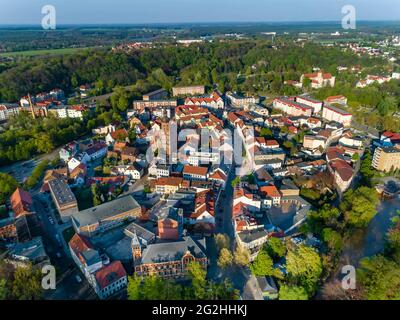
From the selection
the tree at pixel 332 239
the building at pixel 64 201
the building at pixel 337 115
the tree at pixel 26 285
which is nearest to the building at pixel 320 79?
the building at pixel 337 115

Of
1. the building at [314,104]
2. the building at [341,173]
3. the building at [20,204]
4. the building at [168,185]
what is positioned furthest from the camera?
the building at [314,104]

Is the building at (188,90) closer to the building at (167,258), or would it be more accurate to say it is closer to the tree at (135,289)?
the building at (167,258)

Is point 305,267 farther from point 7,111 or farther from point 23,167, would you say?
point 7,111

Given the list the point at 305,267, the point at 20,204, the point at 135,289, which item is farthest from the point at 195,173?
the point at 20,204
